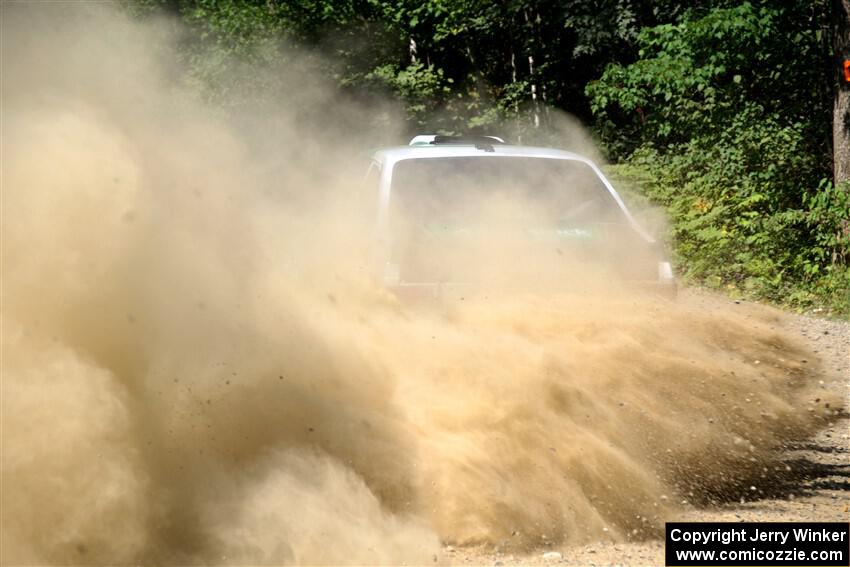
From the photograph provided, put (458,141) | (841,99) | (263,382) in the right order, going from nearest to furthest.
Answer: (263,382)
(458,141)
(841,99)

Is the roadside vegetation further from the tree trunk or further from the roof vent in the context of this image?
the roof vent

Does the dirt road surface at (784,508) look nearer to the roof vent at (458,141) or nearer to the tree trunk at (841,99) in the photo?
the roof vent at (458,141)

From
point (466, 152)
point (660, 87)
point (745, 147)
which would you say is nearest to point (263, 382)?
point (466, 152)

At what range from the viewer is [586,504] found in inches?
199

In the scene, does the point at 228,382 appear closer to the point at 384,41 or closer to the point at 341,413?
the point at 341,413

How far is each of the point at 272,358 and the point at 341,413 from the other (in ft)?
1.69

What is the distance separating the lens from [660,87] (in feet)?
47.6

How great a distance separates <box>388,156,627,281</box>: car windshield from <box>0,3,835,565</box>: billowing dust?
0.33 metres

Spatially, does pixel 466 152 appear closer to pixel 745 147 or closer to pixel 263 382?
pixel 263 382

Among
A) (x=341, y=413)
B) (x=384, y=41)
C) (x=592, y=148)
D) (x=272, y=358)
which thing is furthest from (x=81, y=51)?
(x=384, y=41)

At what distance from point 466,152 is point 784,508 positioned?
365 centimetres

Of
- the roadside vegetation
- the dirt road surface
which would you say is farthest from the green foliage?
the dirt road surface

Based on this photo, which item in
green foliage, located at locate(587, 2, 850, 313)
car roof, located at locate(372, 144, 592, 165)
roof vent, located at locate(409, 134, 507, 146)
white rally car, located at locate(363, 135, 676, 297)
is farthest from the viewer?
green foliage, located at locate(587, 2, 850, 313)

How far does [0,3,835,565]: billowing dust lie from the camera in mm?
4504
